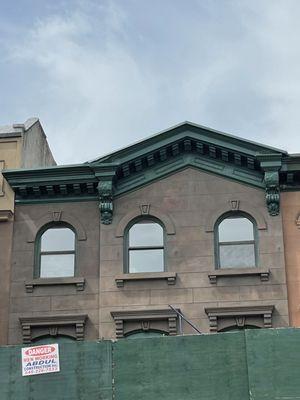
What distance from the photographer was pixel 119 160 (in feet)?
74.0

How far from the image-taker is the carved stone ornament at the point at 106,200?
22.4m

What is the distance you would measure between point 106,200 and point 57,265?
2.22 m

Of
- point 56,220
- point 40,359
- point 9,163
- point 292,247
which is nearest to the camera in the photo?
point 40,359

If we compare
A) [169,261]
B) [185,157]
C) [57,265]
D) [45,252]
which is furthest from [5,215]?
[185,157]

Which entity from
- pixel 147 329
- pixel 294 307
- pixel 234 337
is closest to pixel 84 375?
pixel 234 337

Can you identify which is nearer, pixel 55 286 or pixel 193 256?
pixel 193 256

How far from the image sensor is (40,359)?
16.4 m

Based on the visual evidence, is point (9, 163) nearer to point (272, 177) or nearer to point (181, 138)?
point (181, 138)

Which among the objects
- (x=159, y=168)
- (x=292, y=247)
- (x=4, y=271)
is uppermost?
(x=159, y=168)

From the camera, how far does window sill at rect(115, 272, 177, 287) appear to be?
21.5 m

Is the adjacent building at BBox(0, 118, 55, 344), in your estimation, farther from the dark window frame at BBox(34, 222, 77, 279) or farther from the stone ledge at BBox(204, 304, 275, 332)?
the stone ledge at BBox(204, 304, 275, 332)

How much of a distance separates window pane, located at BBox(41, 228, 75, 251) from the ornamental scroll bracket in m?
5.48

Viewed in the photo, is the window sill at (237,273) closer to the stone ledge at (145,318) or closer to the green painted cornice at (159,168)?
the stone ledge at (145,318)

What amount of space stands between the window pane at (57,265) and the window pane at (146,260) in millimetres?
1660
